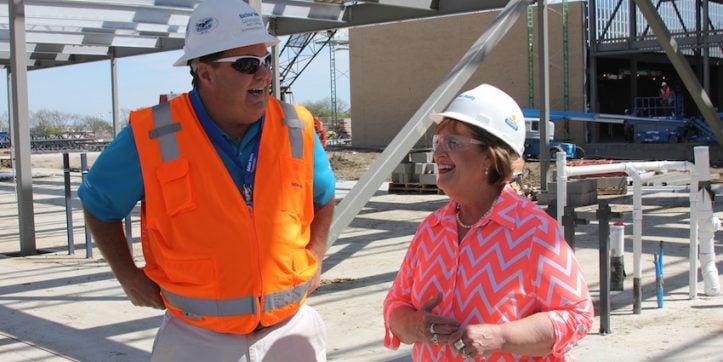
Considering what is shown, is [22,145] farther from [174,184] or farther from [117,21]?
[174,184]

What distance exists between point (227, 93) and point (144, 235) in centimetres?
60

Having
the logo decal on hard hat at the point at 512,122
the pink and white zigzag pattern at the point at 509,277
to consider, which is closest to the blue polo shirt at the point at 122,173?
the pink and white zigzag pattern at the point at 509,277

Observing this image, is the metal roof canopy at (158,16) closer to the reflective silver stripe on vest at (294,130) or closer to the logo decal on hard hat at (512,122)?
the reflective silver stripe on vest at (294,130)

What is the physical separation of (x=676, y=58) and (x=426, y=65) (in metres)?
27.9

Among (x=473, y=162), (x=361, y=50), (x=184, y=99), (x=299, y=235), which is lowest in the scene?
(x=299, y=235)

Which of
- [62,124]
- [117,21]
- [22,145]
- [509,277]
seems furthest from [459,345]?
[62,124]

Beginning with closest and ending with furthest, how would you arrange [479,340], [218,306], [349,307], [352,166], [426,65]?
[479,340] < [218,306] < [349,307] < [352,166] < [426,65]

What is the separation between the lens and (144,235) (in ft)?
9.71

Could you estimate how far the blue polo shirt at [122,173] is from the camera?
278 centimetres

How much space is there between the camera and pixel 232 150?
9.48 feet

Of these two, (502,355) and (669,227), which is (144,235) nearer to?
(502,355)

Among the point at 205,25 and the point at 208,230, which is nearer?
the point at 208,230

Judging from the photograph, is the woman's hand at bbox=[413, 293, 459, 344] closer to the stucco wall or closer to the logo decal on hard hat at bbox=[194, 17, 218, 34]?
the logo decal on hard hat at bbox=[194, 17, 218, 34]

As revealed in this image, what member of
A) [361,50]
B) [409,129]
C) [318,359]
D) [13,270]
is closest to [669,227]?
[409,129]
